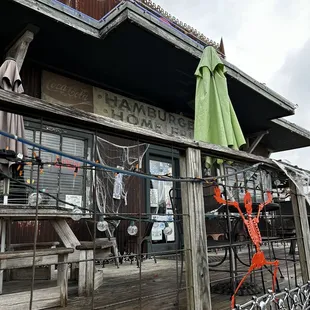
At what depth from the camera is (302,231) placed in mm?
3055

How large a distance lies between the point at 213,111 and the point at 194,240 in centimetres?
189

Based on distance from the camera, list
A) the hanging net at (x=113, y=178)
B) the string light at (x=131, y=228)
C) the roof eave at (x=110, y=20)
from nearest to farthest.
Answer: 1. the roof eave at (x=110, y=20)
2. the string light at (x=131, y=228)
3. the hanging net at (x=113, y=178)

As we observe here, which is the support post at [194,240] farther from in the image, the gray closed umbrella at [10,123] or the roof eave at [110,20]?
the roof eave at [110,20]

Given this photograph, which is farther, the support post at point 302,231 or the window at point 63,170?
the window at point 63,170

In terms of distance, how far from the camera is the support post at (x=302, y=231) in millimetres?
2938

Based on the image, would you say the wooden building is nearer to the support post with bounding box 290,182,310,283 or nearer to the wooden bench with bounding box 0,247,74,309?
the wooden bench with bounding box 0,247,74,309

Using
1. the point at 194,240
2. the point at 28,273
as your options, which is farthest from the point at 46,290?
the point at 28,273

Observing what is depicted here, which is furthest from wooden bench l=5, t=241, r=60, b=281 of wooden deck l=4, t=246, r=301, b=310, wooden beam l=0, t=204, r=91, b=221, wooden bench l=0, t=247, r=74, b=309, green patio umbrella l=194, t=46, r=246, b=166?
green patio umbrella l=194, t=46, r=246, b=166

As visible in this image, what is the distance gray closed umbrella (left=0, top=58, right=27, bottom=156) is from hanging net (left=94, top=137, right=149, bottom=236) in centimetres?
226

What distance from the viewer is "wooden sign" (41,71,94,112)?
5191 millimetres

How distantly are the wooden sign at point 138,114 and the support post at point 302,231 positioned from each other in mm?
2859

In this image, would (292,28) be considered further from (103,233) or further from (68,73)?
(103,233)

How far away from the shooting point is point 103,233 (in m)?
5.64

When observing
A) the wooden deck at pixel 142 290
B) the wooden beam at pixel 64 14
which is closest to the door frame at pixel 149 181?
the wooden deck at pixel 142 290
